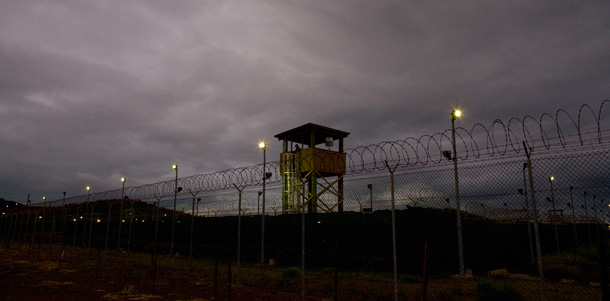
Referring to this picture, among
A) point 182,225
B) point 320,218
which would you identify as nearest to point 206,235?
point 182,225

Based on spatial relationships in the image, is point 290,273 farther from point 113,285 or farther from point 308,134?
point 308,134

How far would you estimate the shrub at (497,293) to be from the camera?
26.9ft

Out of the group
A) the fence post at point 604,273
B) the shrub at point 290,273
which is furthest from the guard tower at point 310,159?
the fence post at point 604,273

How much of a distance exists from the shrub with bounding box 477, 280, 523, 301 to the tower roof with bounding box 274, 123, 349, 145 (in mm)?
15942

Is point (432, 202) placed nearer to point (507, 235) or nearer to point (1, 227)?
point (507, 235)

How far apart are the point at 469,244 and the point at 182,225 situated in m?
16.2

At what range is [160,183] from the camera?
59.9 ft

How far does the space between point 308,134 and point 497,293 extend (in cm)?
1839

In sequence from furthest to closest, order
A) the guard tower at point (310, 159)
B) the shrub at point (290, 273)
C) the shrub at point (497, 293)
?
the guard tower at point (310, 159), the shrub at point (290, 273), the shrub at point (497, 293)

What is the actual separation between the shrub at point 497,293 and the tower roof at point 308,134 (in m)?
15.9

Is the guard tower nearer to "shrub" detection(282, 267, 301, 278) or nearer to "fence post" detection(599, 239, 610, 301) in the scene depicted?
"shrub" detection(282, 267, 301, 278)

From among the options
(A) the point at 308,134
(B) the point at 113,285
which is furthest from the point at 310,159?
(B) the point at 113,285

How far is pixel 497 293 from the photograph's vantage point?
27.1ft

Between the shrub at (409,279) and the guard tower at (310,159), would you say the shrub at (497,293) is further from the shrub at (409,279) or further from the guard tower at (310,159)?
the guard tower at (310,159)
